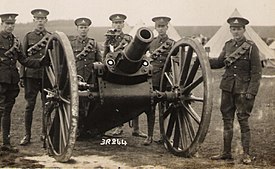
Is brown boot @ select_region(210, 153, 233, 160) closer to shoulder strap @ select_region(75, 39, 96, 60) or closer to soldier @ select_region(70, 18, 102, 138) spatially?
soldier @ select_region(70, 18, 102, 138)

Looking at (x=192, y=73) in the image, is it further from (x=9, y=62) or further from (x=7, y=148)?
(x=7, y=148)

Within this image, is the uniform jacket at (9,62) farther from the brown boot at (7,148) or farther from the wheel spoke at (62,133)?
the wheel spoke at (62,133)

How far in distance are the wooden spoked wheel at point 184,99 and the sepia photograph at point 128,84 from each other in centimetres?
1

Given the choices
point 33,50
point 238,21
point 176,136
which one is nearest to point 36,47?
point 33,50

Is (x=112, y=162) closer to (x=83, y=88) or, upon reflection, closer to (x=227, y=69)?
(x=83, y=88)

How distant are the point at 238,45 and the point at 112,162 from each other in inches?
73.8

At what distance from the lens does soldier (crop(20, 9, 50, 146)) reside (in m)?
5.88

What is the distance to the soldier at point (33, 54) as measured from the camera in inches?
232

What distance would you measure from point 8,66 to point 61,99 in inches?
41.9

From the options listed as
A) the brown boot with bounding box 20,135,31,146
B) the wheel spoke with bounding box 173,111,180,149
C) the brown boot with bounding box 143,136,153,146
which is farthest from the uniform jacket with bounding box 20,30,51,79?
the wheel spoke with bounding box 173,111,180,149

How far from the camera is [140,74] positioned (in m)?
4.98

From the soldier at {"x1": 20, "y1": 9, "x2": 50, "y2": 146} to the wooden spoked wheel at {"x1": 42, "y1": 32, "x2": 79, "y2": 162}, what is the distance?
64cm

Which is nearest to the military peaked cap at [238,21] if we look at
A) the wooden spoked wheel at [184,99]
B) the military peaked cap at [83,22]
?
the wooden spoked wheel at [184,99]

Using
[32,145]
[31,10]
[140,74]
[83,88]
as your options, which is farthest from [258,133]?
[31,10]
